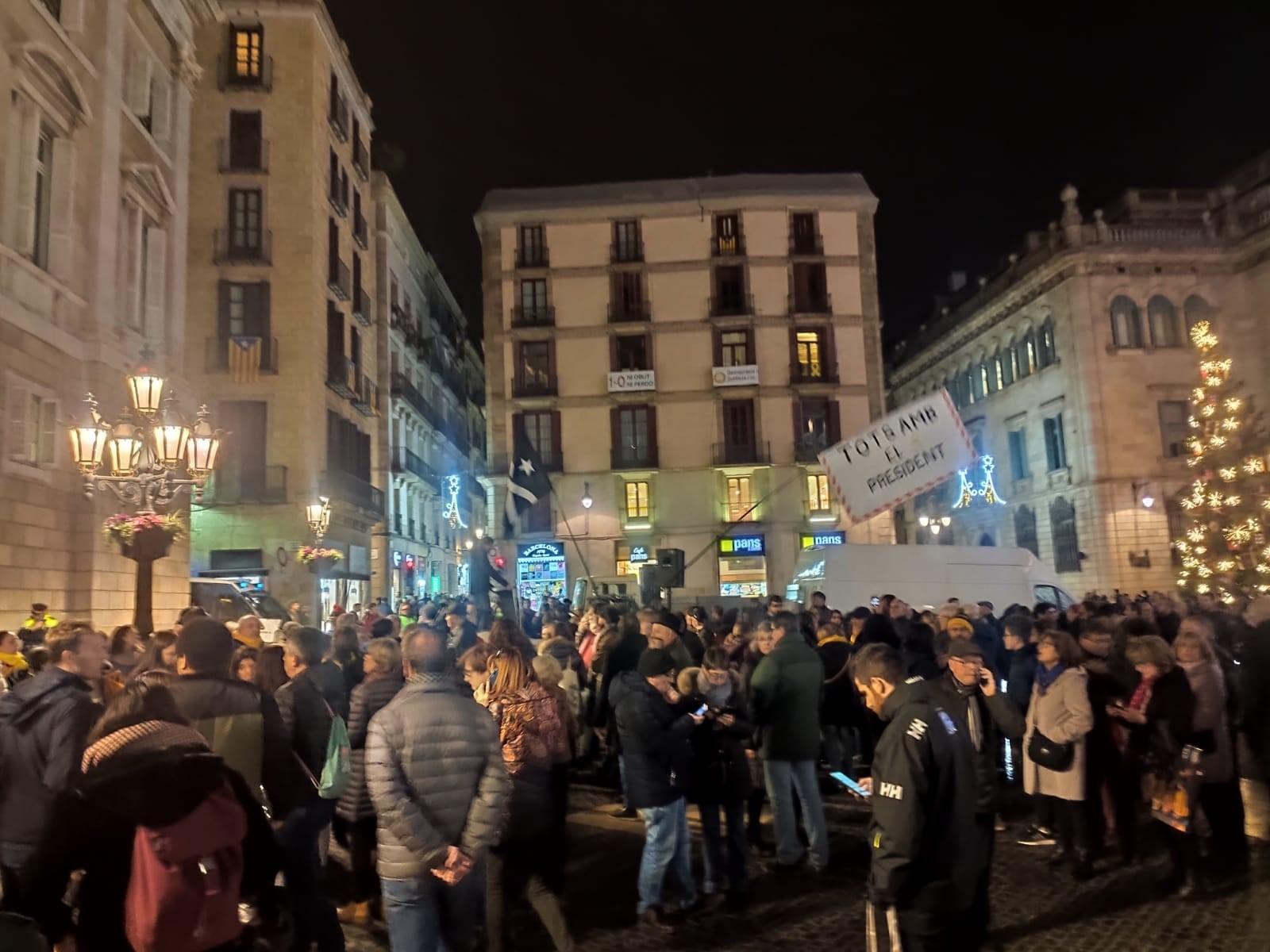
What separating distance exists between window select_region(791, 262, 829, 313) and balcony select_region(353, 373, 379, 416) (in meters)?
17.2

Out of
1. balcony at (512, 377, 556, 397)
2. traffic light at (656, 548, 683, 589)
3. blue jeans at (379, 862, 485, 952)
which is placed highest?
balcony at (512, 377, 556, 397)

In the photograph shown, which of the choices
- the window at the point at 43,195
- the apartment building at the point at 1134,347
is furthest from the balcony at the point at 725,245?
the window at the point at 43,195

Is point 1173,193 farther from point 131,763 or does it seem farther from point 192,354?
point 131,763

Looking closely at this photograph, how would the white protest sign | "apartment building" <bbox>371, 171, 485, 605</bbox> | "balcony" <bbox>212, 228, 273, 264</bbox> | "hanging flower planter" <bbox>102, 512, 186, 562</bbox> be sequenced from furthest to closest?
"apartment building" <bbox>371, 171, 485, 605</bbox> → "balcony" <bbox>212, 228, 273, 264</bbox> → the white protest sign → "hanging flower planter" <bbox>102, 512, 186, 562</bbox>

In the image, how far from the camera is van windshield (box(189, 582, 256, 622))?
18.0 meters

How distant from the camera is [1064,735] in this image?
639cm

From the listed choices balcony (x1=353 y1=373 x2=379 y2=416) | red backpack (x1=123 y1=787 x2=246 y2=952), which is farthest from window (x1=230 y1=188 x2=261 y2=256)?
red backpack (x1=123 y1=787 x2=246 y2=952)

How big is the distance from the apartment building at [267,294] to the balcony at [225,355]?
3 centimetres

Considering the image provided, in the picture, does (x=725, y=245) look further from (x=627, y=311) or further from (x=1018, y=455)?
(x=1018, y=455)

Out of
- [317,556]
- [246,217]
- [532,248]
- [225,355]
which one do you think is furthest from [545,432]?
[317,556]

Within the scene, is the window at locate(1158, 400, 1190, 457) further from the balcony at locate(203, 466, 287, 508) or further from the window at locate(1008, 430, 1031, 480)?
the balcony at locate(203, 466, 287, 508)

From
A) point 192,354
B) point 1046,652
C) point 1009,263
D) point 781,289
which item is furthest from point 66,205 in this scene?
point 1009,263

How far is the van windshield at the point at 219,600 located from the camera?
59.1 ft

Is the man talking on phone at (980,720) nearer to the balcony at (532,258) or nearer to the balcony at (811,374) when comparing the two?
the balcony at (811,374)
